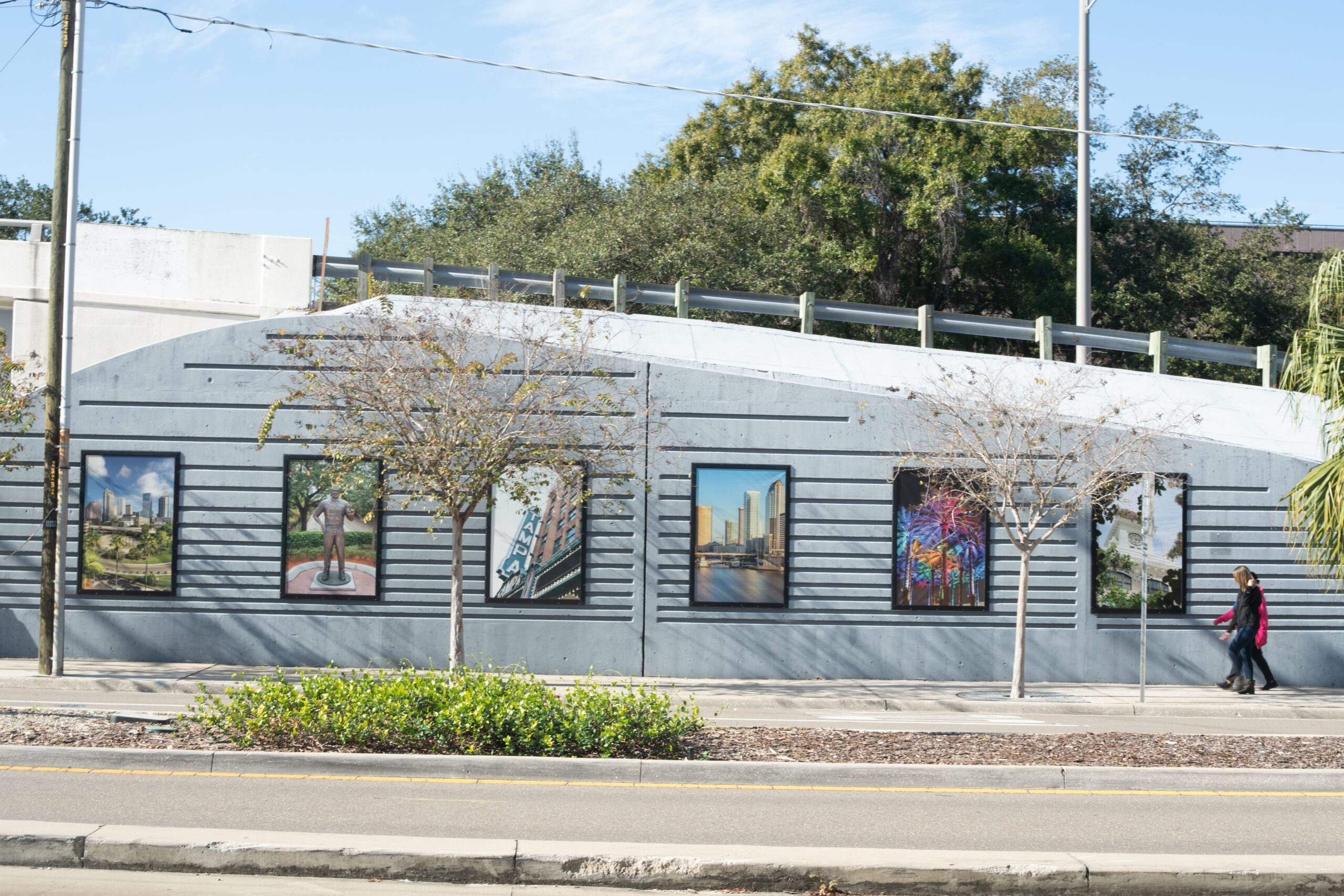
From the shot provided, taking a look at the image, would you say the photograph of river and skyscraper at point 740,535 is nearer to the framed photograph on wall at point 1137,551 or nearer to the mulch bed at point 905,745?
the framed photograph on wall at point 1137,551

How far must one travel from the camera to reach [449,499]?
49.2ft

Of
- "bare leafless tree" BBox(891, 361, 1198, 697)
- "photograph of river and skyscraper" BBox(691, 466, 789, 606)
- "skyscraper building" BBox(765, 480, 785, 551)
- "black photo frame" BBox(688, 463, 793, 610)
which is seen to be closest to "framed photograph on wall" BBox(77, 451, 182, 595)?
"black photo frame" BBox(688, 463, 793, 610)

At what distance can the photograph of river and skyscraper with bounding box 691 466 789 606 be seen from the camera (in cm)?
1717

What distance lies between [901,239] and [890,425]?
19534 millimetres

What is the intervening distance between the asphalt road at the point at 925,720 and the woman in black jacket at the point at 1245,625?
61.7 inches

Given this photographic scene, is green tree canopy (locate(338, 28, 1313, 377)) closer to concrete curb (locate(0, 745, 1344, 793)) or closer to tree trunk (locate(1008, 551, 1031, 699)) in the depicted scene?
tree trunk (locate(1008, 551, 1031, 699))

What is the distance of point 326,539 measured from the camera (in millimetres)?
17219

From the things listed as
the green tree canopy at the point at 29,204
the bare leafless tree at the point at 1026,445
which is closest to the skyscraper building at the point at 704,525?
the bare leafless tree at the point at 1026,445

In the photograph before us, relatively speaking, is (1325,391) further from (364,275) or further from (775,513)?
(364,275)

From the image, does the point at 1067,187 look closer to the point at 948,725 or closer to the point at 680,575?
the point at 680,575

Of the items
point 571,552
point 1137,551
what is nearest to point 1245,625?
point 1137,551

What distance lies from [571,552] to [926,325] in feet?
22.3

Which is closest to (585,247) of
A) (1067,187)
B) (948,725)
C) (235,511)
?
(1067,187)

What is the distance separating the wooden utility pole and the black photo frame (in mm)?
8077
